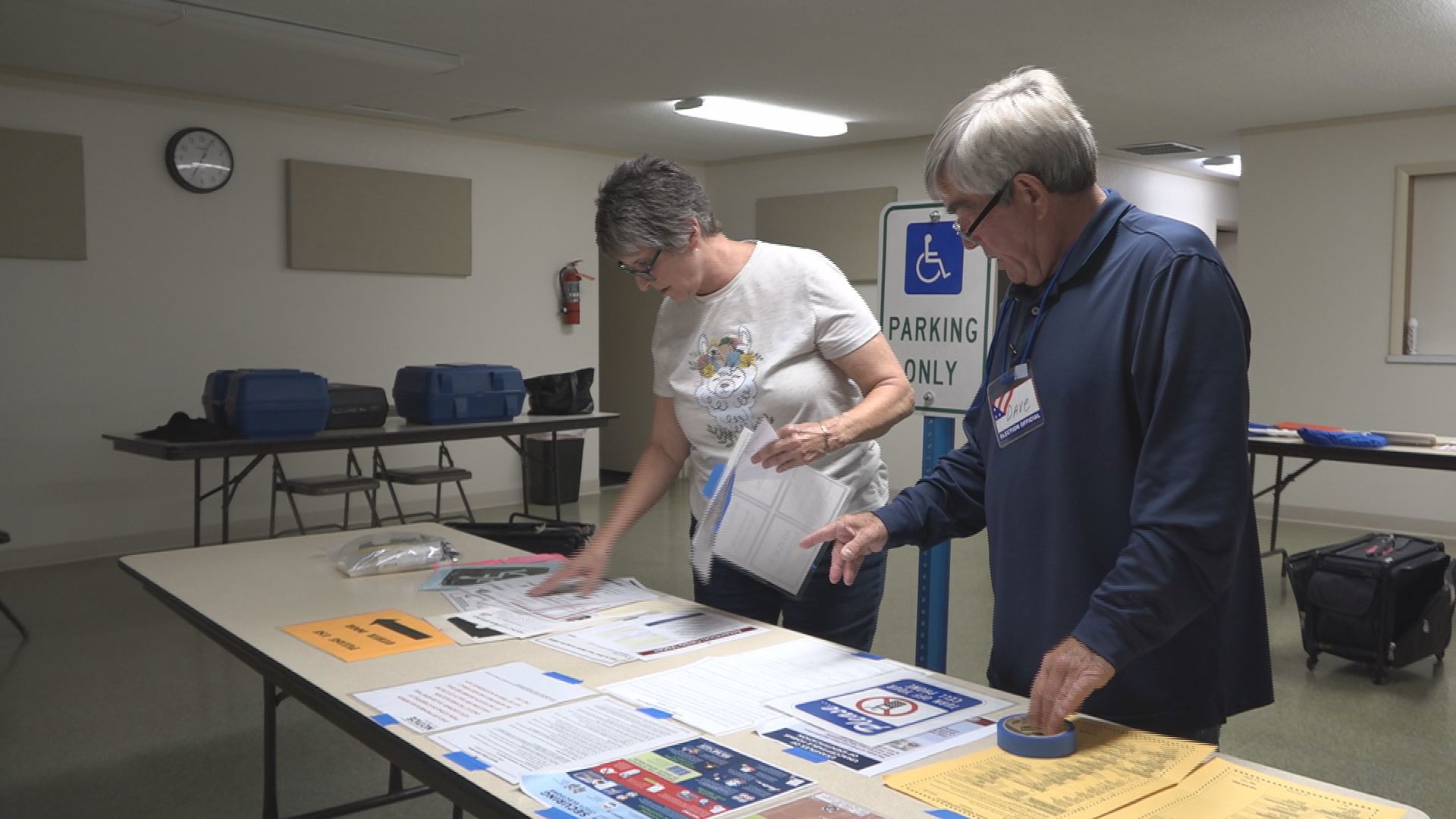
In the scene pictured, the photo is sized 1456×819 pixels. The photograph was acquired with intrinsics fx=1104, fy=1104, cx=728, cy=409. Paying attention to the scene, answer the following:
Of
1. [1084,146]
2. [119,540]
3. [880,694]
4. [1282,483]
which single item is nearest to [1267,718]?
[1282,483]

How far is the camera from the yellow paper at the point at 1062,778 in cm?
111

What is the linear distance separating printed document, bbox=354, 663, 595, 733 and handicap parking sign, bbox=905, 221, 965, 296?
1463 mm

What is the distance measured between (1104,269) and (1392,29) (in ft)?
15.4

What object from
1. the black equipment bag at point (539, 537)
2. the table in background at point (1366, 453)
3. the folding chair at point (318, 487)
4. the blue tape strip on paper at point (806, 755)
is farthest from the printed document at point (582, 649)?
the folding chair at point (318, 487)

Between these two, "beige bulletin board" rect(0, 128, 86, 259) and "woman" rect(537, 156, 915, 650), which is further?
"beige bulletin board" rect(0, 128, 86, 259)

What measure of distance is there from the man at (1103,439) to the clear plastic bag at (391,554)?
1.34 meters

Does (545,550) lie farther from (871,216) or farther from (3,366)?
(871,216)

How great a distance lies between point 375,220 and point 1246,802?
6.97 metres

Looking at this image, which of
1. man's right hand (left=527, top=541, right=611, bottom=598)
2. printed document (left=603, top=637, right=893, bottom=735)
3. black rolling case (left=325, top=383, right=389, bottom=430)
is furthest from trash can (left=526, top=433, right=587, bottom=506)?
printed document (left=603, top=637, right=893, bottom=735)

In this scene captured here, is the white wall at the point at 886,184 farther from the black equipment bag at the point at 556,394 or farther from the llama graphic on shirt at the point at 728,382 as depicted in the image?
the llama graphic on shirt at the point at 728,382

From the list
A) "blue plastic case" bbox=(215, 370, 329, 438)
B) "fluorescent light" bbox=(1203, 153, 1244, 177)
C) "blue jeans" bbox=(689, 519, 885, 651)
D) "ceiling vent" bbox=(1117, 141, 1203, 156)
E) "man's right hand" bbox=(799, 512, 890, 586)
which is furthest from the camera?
"fluorescent light" bbox=(1203, 153, 1244, 177)

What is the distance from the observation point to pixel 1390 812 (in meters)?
1.08

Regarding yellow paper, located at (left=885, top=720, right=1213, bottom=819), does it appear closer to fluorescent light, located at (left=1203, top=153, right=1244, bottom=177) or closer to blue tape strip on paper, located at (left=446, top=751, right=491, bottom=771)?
blue tape strip on paper, located at (left=446, top=751, right=491, bottom=771)

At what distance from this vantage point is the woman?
1.99 m
